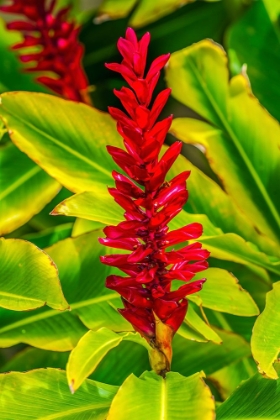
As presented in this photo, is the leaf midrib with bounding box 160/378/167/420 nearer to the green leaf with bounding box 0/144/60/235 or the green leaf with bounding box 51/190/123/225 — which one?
the green leaf with bounding box 51/190/123/225

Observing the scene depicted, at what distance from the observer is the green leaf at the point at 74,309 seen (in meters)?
0.70

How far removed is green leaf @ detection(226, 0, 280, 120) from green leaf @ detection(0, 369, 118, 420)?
21.8 inches

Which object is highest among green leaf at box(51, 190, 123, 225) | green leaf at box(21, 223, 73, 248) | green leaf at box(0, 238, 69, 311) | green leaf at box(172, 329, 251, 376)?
green leaf at box(51, 190, 123, 225)

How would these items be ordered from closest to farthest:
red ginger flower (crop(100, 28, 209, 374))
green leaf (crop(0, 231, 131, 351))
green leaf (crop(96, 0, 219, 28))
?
red ginger flower (crop(100, 28, 209, 374)) < green leaf (crop(0, 231, 131, 351)) < green leaf (crop(96, 0, 219, 28))

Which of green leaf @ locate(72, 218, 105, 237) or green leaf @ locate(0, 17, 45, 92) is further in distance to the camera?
green leaf @ locate(0, 17, 45, 92)

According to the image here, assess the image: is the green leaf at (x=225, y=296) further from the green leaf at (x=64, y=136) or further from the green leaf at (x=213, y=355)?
the green leaf at (x=64, y=136)

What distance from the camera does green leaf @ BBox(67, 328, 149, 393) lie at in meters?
0.51

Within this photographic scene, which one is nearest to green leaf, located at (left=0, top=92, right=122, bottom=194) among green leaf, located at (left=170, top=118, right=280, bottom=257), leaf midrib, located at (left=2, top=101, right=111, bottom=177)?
leaf midrib, located at (left=2, top=101, right=111, bottom=177)

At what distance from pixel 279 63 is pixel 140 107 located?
519 millimetres

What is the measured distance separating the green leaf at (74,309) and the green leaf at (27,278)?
2.9 inches

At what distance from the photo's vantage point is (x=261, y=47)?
3.02 ft

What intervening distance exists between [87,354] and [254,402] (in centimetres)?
19

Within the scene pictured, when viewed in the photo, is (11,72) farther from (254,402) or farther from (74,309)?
(254,402)

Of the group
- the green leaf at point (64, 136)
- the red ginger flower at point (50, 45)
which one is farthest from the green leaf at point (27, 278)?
the red ginger flower at point (50, 45)
